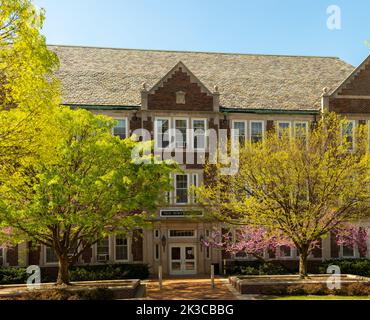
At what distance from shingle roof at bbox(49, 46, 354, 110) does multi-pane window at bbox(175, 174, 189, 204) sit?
5.51 m

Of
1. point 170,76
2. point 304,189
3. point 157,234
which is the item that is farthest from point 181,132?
point 304,189

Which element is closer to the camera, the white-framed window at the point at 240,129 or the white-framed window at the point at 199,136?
the white-framed window at the point at 199,136

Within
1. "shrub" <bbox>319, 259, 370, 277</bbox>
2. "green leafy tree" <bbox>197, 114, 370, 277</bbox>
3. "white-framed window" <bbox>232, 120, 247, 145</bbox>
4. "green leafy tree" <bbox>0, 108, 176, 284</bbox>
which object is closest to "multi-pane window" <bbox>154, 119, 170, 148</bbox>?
"white-framed window" <bbox>232, 120, 247, 145</bbox>

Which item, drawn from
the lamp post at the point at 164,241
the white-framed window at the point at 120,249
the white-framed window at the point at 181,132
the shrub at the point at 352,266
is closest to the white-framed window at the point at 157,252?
the lamp post at the point at 164,241

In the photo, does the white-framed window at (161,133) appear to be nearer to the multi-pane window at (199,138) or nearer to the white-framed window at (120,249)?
the multi-pane window at (199,138)

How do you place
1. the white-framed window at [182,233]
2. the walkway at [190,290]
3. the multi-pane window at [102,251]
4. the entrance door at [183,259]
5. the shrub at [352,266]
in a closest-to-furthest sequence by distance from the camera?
the walkway at [190,290], the shrub at [352,266], the multi-pane window at [102,251], the entrance door at [183,259], the white-framed window at [182,233]

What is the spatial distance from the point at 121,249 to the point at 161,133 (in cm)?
762

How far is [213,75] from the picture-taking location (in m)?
33.0

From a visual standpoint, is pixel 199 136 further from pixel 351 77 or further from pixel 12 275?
pixel 12 275

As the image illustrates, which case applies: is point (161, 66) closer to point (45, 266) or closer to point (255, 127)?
Result: point (255, 127)

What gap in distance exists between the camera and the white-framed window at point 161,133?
28000 millimetres

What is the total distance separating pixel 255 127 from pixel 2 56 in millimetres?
19634

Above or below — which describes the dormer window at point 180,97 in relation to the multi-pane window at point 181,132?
above

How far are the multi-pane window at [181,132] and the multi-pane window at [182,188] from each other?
1967mm
